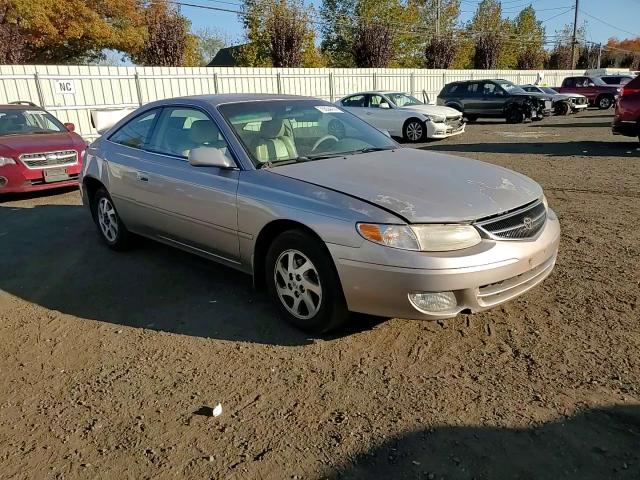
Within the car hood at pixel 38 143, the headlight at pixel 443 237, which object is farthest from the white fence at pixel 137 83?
the headlight at pixel 443 237

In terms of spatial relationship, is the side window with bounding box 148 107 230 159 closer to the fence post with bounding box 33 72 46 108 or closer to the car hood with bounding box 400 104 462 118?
the car hood with bounding box 400 104 462 118

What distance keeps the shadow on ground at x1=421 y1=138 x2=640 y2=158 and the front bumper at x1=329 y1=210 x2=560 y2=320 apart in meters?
9.09

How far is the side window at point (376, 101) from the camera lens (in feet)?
50.5

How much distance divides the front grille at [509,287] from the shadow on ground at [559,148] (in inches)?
344

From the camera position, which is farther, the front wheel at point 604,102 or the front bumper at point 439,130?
the front wheel at point 604,102

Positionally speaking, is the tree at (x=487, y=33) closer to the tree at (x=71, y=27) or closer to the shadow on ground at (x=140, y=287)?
the tree at (x=71, y=27)

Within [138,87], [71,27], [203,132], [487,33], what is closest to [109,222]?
[203,132]

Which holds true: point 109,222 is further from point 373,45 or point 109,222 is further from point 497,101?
point 373,45

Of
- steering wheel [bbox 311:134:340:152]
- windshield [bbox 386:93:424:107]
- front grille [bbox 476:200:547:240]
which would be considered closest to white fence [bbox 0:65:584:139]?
windshield [bbox 386:93:424:107]

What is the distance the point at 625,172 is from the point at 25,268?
28.8 ft

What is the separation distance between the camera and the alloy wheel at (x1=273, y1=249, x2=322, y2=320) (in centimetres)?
333

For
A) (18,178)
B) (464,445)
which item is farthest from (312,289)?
(18,178)

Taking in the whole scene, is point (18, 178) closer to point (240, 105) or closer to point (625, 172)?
point (240, 105)

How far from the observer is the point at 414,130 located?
570 inches
